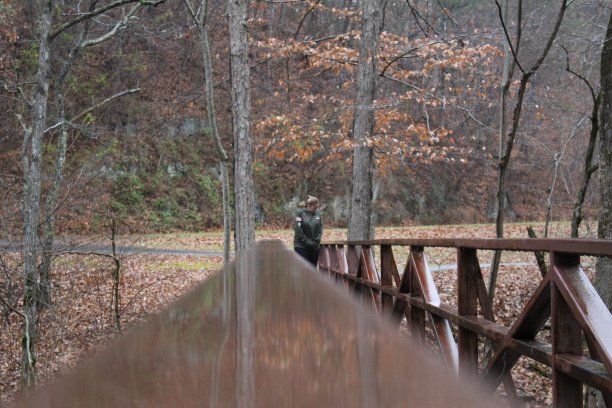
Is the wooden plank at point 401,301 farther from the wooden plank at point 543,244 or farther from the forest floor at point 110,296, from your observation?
the forest floor at point 110,296

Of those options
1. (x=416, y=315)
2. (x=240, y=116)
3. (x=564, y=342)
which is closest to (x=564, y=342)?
(x=564, y=342)

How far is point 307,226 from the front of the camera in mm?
10203

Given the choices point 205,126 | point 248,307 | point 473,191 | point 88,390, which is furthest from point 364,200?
point 473,191

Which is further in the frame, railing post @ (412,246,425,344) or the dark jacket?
the dark jacket

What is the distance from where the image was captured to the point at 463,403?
0.99 meters

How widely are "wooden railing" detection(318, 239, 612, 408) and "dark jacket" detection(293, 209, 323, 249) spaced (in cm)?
448

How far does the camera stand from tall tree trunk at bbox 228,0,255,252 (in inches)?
492

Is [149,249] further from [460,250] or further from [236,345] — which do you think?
[236,345]

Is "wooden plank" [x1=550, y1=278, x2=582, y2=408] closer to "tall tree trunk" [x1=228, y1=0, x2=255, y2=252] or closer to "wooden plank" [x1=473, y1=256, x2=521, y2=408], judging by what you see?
"wooden plank" [x1=473, y1=256, x2=521, y2=408]

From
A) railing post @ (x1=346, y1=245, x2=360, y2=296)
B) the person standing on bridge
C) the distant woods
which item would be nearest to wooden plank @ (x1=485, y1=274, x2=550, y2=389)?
railing post @ (x1=346, y1=245, x2=360, y2=296)

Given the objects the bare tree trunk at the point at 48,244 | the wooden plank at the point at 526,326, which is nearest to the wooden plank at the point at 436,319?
the wooden plank at the point at 526,326

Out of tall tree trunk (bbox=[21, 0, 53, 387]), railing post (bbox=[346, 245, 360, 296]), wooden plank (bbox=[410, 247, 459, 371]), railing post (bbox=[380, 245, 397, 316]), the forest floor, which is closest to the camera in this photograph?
wooden plank (bbox=[410, 247, 459, 371])

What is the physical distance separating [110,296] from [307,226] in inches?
309

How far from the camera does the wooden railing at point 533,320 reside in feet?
8.89
